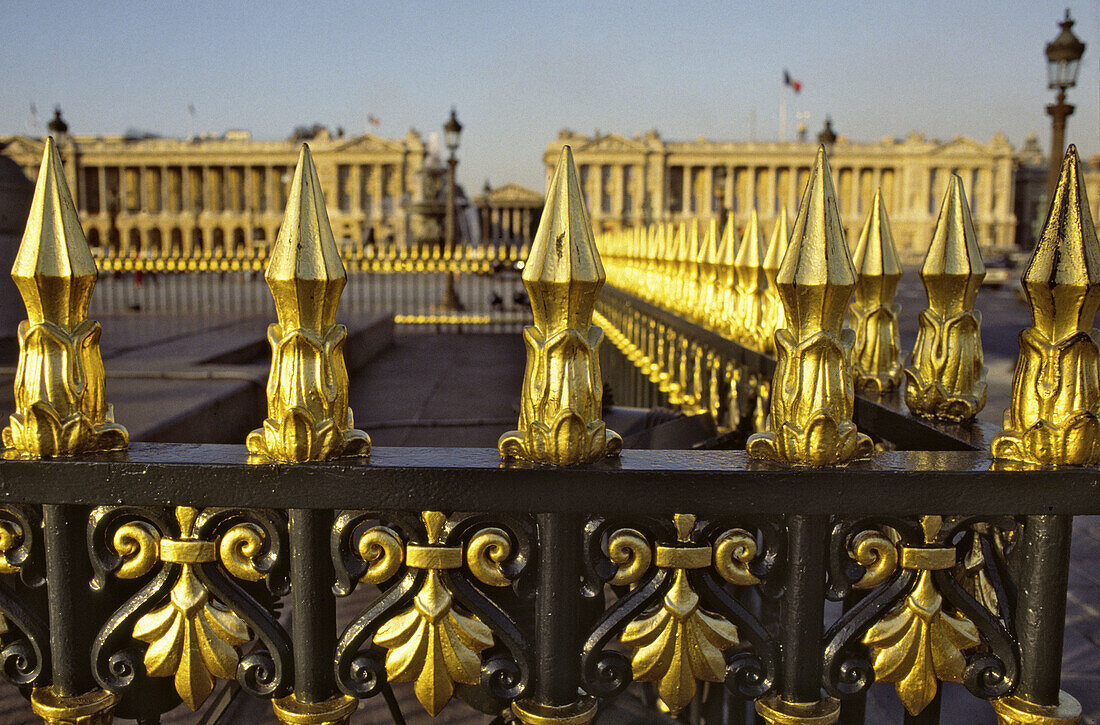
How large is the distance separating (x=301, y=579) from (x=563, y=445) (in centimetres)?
45

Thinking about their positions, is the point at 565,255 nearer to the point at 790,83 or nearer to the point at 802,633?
the point at 802,633

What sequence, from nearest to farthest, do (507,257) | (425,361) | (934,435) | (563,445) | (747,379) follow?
(563,445), (934,435), (747,379), (425,361), (507,257)

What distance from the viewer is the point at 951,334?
1.75 metres

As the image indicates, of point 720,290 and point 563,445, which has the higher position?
point 720,290

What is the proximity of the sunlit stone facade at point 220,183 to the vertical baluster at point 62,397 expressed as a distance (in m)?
85.2

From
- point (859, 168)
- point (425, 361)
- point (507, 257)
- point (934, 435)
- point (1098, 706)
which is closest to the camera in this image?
point (934, 435)

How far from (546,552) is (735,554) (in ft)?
0.92

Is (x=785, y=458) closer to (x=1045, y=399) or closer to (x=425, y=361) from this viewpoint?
(x=1045, y=399)

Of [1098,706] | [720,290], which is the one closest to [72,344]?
[720,290]

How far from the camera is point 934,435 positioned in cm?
158

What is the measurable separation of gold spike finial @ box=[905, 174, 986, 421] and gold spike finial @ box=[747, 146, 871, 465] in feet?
1.61

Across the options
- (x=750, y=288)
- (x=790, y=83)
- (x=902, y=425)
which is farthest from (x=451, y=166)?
(x=790, y=83)

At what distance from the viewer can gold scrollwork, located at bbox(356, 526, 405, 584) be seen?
131cm

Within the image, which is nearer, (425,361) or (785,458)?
(785,458)
